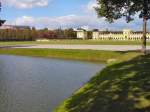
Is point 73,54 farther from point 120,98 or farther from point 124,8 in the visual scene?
point 120,98

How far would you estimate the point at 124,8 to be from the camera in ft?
164

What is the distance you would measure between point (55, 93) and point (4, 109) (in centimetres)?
582

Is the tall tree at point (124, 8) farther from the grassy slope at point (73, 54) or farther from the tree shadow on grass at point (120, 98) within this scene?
the tree shadow on grass at point (120, 98)

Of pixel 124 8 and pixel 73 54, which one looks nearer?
pixel 124 8

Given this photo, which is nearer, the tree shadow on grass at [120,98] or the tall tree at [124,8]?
the tree shadow on grass at [120,98]

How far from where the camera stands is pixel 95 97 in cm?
1764

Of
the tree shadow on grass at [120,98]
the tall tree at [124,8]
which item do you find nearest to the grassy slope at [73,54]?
the tall tree at [124,8]

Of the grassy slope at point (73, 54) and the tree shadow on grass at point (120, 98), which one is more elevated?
the tree shadow on grass at point (120, 98)

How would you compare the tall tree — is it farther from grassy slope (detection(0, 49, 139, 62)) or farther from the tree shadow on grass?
the tree shadow on grass

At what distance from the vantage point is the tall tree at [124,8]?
4781 cm

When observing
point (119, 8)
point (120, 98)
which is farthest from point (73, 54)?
point (120, 98)

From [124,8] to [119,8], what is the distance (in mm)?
626

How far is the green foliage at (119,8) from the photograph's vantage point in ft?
158

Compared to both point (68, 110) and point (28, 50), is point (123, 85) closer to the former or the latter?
point (68, 110)
